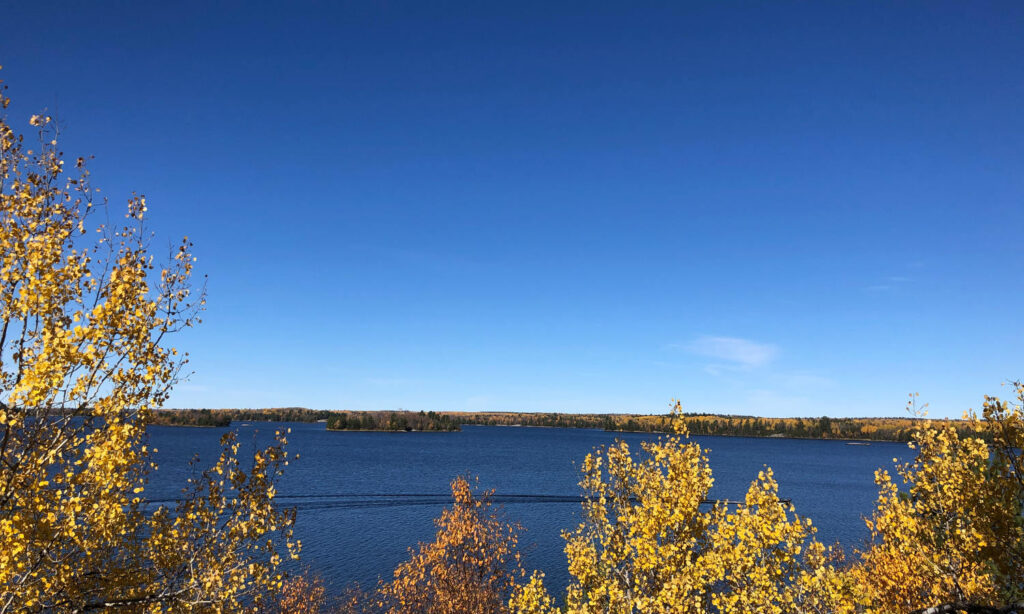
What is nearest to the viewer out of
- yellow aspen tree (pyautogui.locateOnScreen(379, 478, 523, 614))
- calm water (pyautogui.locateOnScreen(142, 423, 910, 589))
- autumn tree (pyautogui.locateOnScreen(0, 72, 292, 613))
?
autumn tree (pyautogui.locateOnScreen(0, 72, 292, 613))

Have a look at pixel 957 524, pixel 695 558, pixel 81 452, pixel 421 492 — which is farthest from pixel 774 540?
pixel 421 492

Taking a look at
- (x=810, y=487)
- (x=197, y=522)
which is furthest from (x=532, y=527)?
(x=810, y=487)

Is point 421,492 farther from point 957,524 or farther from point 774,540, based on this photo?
point 774,540

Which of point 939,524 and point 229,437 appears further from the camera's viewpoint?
point 939,524

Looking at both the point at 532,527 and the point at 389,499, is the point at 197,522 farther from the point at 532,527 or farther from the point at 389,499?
the point at 389,499

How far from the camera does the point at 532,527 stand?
68.6m

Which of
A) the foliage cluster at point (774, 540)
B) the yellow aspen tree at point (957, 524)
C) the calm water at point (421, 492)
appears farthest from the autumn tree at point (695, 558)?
the calm water at point (421, 492)

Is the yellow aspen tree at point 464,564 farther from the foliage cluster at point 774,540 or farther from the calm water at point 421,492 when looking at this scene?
the foliage cluster at point 774,540

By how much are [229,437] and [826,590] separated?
15730mm

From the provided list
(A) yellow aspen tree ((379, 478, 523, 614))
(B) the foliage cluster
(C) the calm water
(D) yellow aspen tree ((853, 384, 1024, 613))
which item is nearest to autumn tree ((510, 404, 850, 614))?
(B) the foliage cluster

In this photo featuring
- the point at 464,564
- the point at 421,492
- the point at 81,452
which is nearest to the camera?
the point at 81,452

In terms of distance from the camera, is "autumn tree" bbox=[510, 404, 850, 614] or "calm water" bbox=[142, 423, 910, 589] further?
"calm water" bbox=[142, 423, 910, 589]

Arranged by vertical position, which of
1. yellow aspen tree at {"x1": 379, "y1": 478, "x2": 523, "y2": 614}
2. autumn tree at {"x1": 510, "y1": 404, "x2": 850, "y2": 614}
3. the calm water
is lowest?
the calm water

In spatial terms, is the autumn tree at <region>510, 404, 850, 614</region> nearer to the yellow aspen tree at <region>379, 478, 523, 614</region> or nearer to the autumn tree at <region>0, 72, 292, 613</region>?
the autumn tree at <region>0, 72, 292, 613</region>
